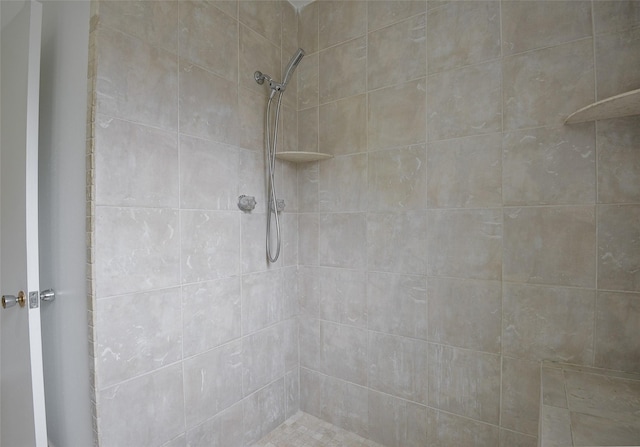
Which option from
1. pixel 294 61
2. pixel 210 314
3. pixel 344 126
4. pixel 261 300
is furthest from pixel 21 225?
pixel 344 126

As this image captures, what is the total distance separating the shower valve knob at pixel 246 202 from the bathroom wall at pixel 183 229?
30 mm

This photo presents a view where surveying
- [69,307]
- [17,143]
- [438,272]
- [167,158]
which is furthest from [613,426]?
[17,143]

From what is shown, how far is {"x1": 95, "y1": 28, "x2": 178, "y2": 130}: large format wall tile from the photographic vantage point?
1.14 meters

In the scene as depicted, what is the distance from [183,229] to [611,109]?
1690 mm

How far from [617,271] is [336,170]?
132cm

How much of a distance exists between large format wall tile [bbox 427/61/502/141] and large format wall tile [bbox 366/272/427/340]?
746 mm

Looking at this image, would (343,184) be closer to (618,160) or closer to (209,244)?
(209,244)

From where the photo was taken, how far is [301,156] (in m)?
1.82

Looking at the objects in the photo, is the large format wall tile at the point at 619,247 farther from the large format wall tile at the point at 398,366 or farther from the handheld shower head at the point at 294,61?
the handheld shower head at the point at 294,61

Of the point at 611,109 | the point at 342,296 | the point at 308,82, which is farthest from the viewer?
the point at 308,82

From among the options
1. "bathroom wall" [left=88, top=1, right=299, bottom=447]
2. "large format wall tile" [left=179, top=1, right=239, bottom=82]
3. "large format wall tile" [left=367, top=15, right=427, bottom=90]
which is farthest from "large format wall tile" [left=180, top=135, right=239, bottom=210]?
"large format wall tile" [left=367, top=15, right=427, bottom=90]

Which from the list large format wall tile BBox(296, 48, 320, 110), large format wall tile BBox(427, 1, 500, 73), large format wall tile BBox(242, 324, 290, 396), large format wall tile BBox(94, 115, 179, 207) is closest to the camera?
large format wall tile BBox(94, 115, 179, 207)

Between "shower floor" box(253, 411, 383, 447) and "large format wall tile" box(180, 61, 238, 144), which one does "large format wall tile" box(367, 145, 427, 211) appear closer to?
"large format wall tile" box(180, 61, 238, 144)

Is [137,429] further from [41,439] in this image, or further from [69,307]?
[69,307]
